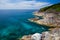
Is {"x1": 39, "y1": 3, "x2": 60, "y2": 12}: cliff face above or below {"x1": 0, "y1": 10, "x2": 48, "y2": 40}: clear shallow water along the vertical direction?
above

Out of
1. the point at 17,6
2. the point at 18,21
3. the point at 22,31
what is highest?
the point at 17,6

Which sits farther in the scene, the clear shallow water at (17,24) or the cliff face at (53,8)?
the cliff face at (53,8)

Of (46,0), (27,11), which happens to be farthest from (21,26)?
(46,0)

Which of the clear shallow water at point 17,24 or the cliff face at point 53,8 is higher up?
the cliff face at point 53,8

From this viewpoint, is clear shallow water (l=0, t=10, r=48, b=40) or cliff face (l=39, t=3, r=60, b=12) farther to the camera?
cliff face (l=39, t=3, r=60, b=12)

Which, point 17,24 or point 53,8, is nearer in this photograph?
point 17,24

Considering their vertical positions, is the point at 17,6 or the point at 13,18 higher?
the point at 17,6

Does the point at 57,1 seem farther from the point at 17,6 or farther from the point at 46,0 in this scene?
the point at 17,6

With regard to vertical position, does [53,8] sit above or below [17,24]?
above
